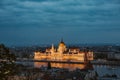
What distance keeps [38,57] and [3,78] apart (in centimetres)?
7007

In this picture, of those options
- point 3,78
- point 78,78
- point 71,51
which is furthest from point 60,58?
point 3,78

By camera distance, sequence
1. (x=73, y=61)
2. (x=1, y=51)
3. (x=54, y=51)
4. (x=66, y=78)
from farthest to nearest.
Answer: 1. (x=54, y=51)
2. (x=73, y=61)
3. (x=66, y=78)
4. (x=1, y=51)

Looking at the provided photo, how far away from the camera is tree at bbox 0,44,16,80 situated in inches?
214

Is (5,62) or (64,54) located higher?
(64,54)

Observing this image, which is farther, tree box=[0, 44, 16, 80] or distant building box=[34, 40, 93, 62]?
distant building box=[34, 40, 93, 62]

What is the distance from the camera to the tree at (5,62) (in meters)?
5.44

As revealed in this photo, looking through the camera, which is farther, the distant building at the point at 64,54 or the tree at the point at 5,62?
the distant building at the point at 64,54

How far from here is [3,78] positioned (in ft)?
18.2

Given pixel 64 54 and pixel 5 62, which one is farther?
pixel 64 54

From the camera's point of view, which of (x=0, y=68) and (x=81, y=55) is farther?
(x=81, y=55)

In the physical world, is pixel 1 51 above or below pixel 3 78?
above

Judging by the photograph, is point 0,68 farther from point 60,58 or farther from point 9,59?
point 60,58

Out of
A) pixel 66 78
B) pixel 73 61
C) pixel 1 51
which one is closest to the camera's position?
pixel 1 51

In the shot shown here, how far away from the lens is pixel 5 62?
5480 mm
